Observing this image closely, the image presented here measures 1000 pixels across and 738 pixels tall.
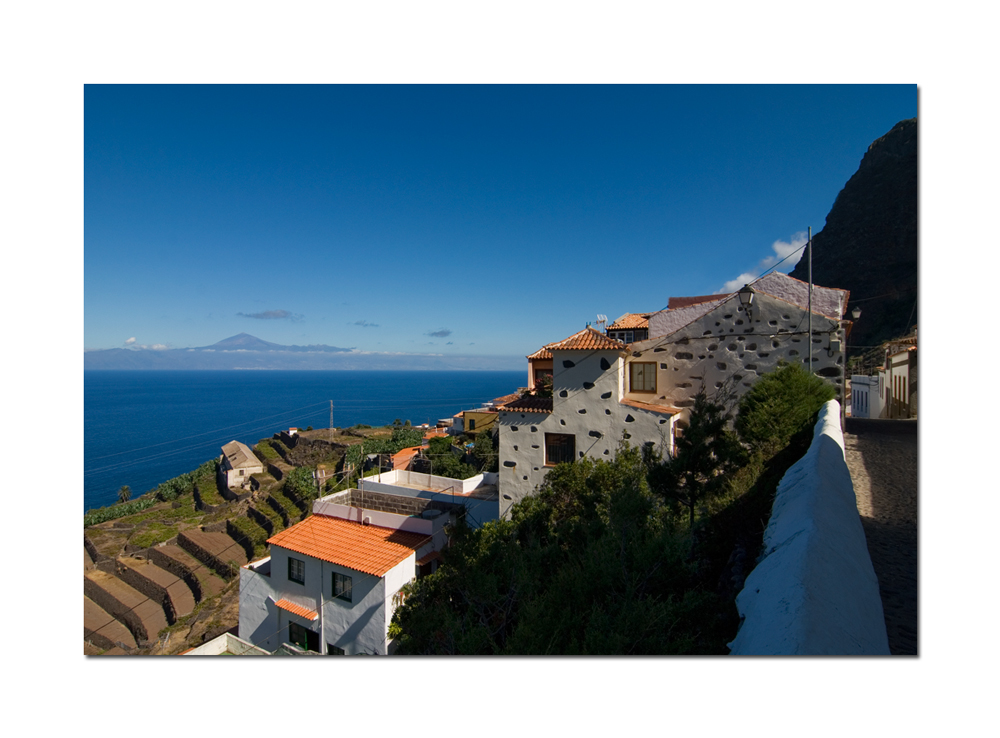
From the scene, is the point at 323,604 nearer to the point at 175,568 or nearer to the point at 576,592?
the point at 576,592

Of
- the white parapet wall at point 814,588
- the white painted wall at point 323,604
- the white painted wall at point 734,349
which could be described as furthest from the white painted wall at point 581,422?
the white parapet wall at point 814,588

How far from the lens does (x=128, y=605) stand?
13.0 m

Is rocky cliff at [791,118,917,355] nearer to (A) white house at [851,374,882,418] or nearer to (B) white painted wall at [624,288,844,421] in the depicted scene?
(A) white house at [851,374,882,418]

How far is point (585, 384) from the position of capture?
6047 millimetres

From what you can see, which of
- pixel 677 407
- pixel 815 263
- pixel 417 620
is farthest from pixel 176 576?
pixel 815 263

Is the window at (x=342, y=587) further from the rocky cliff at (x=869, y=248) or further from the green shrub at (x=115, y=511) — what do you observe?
the green shrub at (x=115, y=511)

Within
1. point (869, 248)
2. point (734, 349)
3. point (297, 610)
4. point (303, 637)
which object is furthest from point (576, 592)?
point (869, 248)

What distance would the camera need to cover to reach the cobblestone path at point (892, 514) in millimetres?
2250

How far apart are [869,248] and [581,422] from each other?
9611 millimetres

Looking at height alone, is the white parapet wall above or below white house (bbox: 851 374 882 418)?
below

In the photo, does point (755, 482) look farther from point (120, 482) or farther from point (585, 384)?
point (120, 482)

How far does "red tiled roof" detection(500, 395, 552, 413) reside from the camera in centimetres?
626

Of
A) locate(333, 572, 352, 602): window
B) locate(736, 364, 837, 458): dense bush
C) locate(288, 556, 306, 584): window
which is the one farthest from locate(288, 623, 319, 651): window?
locate(736, 364, 837, 458): dense bush

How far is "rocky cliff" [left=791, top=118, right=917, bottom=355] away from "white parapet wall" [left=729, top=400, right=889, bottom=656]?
5.01m
